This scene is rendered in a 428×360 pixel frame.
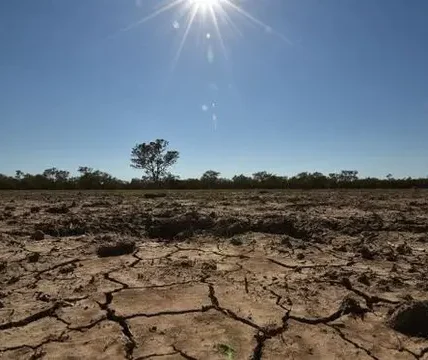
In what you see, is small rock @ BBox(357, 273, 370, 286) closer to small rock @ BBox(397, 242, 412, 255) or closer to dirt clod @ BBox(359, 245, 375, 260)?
dirt clod @ BBox(359, 245, 375, 260)

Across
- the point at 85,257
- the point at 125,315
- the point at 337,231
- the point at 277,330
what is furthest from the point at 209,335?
the point at 337,231

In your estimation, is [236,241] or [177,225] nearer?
[236,241]

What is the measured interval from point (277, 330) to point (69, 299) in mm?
1577

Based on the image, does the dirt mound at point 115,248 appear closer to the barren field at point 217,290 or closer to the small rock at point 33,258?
the barren field at point 217,290

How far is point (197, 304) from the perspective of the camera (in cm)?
328

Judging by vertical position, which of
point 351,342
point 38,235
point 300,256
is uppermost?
point 38,235

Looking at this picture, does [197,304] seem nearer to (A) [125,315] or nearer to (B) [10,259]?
(A) [125,315]

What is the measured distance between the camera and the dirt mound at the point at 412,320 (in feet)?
9.10

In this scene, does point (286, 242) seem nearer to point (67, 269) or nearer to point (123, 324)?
point (67, 269)

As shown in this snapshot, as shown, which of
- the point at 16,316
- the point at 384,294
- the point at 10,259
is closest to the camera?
the point at 16,316

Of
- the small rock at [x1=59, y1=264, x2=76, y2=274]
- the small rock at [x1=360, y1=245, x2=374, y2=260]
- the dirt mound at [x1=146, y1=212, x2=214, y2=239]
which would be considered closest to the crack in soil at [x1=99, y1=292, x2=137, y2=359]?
the small rock at [x1=59, y1=264, x2=76, y2=274]

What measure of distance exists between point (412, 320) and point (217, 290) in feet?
4.71

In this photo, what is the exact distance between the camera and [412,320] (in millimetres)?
2816

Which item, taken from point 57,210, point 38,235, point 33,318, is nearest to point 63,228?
point 38,235
